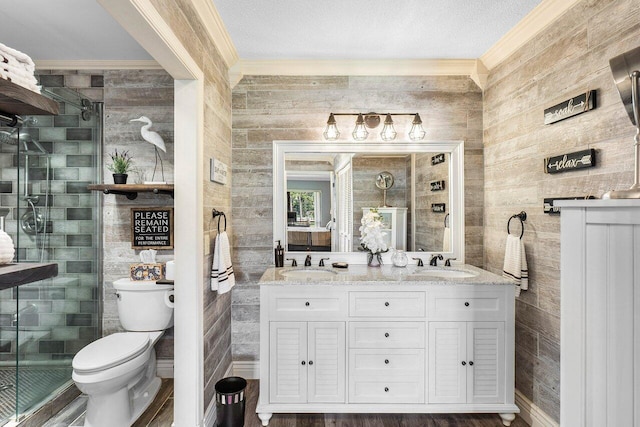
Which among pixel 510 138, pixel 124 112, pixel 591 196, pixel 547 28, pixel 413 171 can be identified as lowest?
pixel 591 196

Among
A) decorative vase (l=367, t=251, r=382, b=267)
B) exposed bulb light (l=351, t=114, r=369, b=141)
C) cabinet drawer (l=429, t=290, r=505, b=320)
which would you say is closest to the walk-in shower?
exposed bulb light (l=351, t=114, r=369, b=141)

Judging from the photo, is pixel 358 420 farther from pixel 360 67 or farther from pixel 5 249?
pixel 360 67

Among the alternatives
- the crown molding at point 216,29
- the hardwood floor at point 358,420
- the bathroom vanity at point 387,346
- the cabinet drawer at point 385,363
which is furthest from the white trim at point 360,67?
the hardwood floor at point 358,420

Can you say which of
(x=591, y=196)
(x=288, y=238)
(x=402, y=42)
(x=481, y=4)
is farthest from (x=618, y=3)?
(x=288, y=238)

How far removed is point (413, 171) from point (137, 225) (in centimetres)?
231

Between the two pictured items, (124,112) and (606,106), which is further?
(124,112)

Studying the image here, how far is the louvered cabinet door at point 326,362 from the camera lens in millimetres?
2270

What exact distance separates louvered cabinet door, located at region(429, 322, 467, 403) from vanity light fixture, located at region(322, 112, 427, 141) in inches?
58.5

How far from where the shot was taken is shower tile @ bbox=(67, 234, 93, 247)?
2.64 metres

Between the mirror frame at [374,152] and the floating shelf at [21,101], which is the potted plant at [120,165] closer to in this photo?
the mirror frame at [374,152]

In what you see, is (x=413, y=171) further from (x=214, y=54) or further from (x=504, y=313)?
(x=214, y=54)

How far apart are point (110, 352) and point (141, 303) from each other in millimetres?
462

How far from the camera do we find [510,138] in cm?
252

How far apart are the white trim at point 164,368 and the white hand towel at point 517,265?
107 inches
